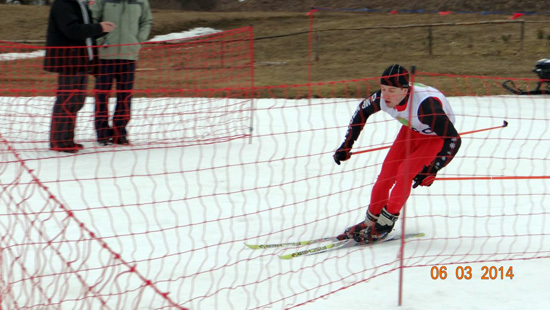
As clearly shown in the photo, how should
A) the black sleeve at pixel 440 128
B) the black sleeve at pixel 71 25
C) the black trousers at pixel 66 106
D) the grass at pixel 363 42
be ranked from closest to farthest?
the black sleeve at pixel 440 128, the black sleeve at pixel 71 25, the black trousers at pixel 66 106, the grass at pixel 363 42

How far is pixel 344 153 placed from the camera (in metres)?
4.80

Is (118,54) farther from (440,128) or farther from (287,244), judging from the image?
(440,128)

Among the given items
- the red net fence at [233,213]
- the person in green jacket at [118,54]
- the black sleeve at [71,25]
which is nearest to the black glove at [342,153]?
the red net fence at [233,213]

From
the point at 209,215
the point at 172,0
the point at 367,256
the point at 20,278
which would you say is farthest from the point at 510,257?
the point at 172,0

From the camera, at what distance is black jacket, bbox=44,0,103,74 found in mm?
7219

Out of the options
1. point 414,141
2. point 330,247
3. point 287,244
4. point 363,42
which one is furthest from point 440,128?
point 363,42

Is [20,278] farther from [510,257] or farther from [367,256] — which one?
[510,257]

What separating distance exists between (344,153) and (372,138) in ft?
11.0

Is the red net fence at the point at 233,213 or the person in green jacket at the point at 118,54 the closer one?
the red net fence at the point at 233,213

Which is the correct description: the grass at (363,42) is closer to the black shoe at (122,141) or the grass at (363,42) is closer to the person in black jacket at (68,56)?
the black shoe at (122,141)

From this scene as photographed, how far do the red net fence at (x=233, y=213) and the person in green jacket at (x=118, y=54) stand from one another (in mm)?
442

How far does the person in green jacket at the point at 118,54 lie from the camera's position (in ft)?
25.0

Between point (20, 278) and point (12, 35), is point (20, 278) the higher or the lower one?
the lower one

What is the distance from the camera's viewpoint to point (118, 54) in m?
7.58
